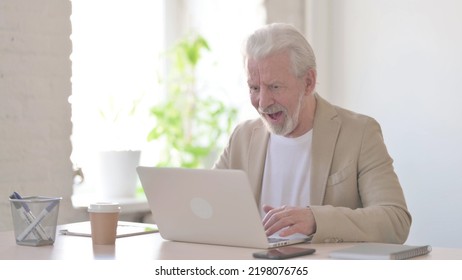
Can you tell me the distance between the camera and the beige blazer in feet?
7.78

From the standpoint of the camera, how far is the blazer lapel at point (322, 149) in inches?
102

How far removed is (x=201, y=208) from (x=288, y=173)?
0.72 metres

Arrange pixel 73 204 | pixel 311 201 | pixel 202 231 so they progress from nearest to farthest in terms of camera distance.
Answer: pixel 202 231
pixel 311 201
pixel 73 204

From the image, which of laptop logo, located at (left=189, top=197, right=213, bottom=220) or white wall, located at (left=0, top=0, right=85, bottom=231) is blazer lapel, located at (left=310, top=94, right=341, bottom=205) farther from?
white wall, located at (left=0, top=0, right=85, bottom=231)

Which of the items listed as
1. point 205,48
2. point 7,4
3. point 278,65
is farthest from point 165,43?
point 278,65

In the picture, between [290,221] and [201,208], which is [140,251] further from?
[290,221]

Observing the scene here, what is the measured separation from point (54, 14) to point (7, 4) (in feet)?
0.69

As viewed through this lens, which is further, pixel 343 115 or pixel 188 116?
pixel 188 116

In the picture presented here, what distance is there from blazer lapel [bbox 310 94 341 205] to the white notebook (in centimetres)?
63

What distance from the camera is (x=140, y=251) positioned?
6.70ft

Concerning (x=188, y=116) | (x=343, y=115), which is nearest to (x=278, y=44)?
(x=343, y=115)

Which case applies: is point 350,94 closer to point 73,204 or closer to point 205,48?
point 205,48

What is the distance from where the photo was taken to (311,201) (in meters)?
2.59

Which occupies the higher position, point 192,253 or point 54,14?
point 54,14
